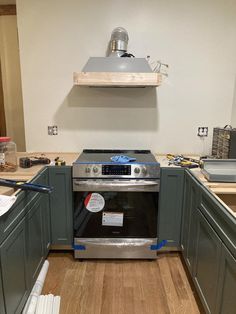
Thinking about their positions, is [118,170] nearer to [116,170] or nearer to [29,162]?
[116,170]

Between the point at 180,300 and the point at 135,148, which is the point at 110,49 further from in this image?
the point at 180,300

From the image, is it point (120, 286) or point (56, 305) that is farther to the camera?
point (120, 286)

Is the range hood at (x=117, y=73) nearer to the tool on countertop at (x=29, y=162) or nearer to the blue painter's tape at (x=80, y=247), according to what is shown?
the tool on countertop at (x=29, y=162)

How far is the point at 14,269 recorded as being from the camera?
144 centimetres

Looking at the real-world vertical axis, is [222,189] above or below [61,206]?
above

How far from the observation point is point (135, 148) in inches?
106

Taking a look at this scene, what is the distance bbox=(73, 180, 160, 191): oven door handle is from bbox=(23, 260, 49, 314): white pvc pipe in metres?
0.75

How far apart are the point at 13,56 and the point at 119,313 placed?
10.3 ft

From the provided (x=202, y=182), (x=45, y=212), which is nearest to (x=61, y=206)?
(x=45, y=212)

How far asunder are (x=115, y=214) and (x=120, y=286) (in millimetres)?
561

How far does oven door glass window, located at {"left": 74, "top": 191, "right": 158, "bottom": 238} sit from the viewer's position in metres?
2.17

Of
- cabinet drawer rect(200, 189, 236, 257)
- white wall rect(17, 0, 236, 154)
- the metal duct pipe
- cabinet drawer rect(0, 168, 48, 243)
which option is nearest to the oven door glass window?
cabinet drawer rect(0, 168, 48, 243)

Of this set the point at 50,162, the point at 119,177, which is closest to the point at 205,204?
the point at 119,177

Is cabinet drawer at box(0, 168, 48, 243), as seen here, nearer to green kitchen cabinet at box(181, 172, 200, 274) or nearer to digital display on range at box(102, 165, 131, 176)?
digital display on range at box(102, 165, 131, 176)
